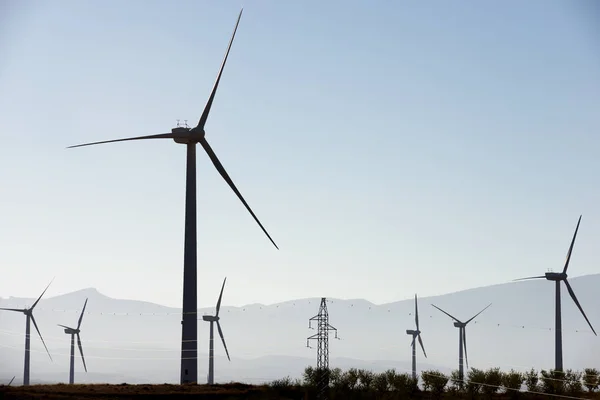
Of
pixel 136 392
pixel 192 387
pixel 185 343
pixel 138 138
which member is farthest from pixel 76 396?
pixel 138 138

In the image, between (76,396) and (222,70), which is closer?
(76,396)

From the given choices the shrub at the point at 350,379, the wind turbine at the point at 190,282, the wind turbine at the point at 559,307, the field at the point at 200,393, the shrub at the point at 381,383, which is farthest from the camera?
the wind turbine at the point at 559,307

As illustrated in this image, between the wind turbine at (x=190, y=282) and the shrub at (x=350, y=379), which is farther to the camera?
the wind turbine at (x=190, y=282)

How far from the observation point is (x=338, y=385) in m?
92.1

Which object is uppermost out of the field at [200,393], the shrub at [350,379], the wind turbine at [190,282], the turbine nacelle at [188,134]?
the turbine nacelle at [188,134]

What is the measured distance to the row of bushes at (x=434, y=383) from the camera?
90919mm

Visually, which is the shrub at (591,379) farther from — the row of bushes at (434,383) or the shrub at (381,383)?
the shrub at (381,383)

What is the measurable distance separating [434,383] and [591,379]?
19.7 metres

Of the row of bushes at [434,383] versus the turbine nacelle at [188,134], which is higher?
the turbine nacelle at [188,134]

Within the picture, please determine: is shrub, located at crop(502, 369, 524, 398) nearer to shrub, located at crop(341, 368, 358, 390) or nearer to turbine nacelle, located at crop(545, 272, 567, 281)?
shrub, located at crop(341, 368, 358, 390)

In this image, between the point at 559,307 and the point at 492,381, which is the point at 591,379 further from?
the point at 559,307

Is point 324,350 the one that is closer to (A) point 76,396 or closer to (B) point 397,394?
(B) point 397,394

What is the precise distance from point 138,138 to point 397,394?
4408 centimetres

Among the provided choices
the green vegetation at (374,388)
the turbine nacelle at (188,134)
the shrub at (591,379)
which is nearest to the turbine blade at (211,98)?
the turbine nacelle at (188,134)
